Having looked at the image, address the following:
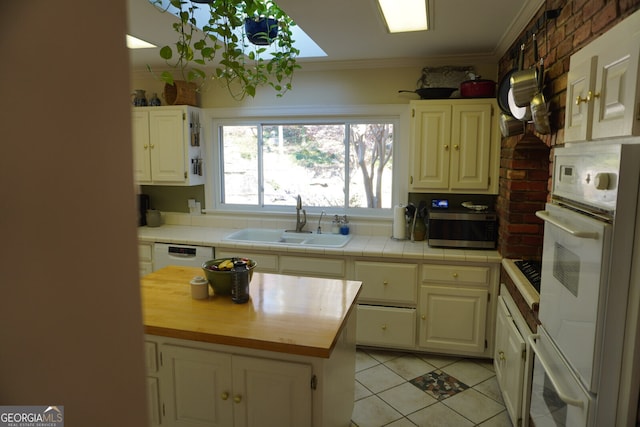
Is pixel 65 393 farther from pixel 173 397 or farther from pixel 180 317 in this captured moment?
pixel 173 397

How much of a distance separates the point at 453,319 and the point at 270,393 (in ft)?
6.17

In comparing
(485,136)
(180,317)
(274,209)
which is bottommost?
(180,317)

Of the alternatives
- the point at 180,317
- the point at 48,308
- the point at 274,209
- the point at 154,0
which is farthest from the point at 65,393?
the point at 274,209

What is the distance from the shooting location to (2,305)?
344 millimetres

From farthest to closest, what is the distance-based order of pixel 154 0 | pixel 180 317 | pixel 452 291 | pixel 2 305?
pixel 452 291, pixel 154 0, pixel 180 317, pixel 2 305

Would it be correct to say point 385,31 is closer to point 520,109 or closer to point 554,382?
point 520,109

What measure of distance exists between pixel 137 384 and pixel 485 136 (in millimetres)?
3169

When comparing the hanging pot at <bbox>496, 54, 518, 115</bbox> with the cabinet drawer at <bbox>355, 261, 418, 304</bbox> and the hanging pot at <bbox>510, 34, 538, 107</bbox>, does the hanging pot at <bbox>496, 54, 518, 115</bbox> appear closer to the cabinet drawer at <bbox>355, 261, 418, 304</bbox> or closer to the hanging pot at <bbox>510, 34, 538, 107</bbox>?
the hanging pot at <bbox>510, 34, 538, 107</bbox>

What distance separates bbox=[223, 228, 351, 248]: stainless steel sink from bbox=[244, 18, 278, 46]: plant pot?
1713 millimetres

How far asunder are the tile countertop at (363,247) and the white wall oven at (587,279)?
137 centimetres

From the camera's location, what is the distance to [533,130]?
2.31m

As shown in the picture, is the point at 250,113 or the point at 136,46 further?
the point at 250,113

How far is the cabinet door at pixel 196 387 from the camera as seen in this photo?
67.4 inches

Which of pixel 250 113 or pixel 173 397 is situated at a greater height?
pixel 250 113
